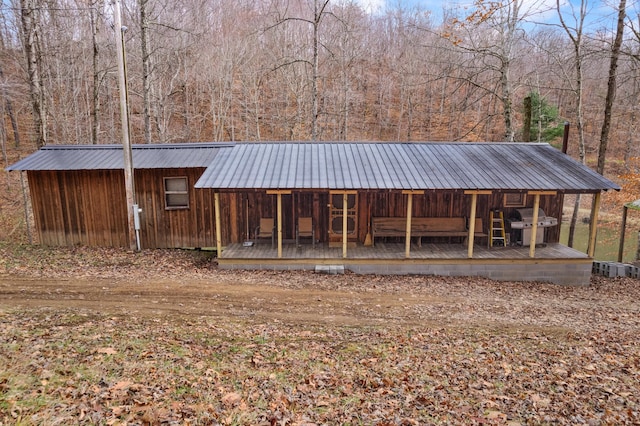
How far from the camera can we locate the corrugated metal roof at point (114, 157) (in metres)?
11.2

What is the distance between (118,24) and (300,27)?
26439mm

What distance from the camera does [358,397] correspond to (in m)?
4.20

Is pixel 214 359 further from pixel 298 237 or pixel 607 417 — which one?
pixel 298 237

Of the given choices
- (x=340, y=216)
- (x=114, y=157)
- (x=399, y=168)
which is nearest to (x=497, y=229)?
(x=399, y=168)

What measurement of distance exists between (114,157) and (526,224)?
13390 mm

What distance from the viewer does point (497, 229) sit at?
1167cm

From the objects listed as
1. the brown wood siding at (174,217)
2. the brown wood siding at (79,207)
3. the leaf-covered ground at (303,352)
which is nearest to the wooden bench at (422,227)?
the leaf-covered ground at (303,352)

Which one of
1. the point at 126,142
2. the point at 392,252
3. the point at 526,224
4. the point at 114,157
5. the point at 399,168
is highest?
the point at 126,142

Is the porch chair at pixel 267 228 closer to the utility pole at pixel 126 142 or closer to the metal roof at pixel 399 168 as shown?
the metal roof at pixel 399 168

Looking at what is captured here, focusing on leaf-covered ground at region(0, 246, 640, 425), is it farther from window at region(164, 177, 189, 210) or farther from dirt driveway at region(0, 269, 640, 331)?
window at region(164, 177, 189, 210)

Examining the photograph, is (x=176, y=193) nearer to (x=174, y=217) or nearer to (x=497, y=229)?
(x=174, y=217)

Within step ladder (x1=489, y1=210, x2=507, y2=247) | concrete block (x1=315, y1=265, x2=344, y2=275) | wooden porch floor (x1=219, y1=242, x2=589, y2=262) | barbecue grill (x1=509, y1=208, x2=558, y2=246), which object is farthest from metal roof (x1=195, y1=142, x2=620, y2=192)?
concrete block (x1=315, y1=265, x2=344, y2=275)

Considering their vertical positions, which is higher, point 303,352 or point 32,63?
point 32,63

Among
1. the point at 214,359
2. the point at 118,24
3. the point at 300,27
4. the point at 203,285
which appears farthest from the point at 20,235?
the point at 300,27
